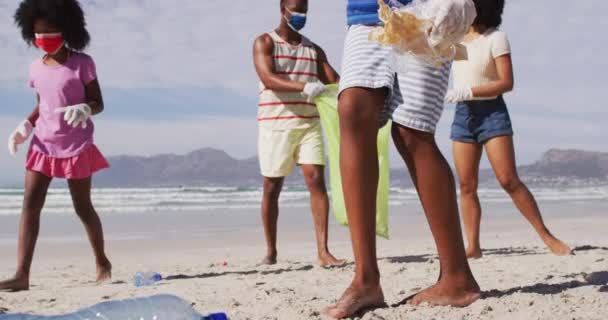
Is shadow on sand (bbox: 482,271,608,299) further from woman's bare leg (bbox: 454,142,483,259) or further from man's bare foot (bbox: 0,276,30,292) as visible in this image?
man's bare foot (bbox: 0,276,30,292)

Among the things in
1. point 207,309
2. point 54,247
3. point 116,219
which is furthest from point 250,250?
point 116,219

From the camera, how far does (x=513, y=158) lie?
16.5 feet

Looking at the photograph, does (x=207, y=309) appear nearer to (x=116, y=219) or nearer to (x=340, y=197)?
(x=340, y=197)

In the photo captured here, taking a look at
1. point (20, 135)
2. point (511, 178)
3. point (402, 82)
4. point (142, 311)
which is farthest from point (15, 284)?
point (511, 178)

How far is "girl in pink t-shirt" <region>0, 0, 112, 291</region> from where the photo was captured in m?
4.52

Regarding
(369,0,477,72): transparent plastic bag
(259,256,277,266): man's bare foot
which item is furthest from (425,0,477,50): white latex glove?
(259,256,277,266): man's bare foot

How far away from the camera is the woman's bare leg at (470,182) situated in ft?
16.8

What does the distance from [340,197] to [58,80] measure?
208 centimetres

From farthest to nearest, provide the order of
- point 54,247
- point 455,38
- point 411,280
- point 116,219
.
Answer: point 116,219, point 54,247, point 411,280, point 455,38

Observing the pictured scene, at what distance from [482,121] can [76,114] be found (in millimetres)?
2820

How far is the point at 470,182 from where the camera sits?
5.11m

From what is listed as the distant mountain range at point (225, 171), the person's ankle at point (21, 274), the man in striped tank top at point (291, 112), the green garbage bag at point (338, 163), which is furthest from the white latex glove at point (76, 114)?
the distant mountain range at point (225, 171)

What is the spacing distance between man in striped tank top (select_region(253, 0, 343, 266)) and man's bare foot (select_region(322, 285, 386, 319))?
2.44 m

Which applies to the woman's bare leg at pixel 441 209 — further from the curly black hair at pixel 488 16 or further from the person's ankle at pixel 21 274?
the person's ankle at pixel 21 274
